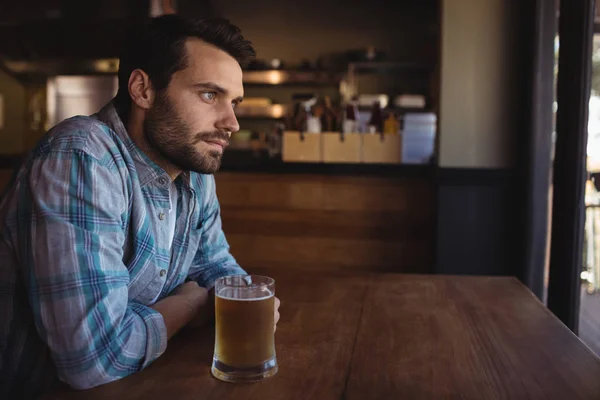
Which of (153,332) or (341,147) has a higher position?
(341,147)

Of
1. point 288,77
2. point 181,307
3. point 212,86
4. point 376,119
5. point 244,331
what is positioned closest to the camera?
point 244,331

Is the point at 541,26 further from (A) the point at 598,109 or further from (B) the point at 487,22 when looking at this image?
(A) the point at 598,109

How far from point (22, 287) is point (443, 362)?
646 mm

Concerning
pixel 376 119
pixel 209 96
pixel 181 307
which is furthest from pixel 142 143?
pixel 376 119

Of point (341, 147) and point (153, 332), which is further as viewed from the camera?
point (341, 147)

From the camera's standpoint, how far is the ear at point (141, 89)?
3.91ft

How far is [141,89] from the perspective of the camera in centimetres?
120

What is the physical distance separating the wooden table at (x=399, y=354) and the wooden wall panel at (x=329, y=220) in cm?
199

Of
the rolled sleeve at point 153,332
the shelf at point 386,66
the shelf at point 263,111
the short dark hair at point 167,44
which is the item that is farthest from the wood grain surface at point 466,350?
the shelf at point 263,111

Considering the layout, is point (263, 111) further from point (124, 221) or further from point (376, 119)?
point (124, 221)

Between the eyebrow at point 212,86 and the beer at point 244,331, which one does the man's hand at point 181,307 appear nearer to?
the beer at point 244,331

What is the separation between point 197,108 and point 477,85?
2264 mm

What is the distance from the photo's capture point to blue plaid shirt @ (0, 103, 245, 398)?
0.82 metres

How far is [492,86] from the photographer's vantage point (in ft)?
10.1
